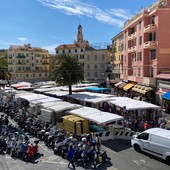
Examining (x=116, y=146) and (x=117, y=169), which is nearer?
(x=117, y=169)

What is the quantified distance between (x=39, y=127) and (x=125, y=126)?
7.72 m

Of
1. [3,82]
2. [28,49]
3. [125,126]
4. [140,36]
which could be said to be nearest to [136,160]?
[125,126]

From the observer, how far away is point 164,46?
36.9 meters

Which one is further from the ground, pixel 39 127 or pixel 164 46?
pixel 164 46

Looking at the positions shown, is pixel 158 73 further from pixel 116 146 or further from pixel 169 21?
pixel 116 146

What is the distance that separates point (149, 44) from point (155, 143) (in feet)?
82.5

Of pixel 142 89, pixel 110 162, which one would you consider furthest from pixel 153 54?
pixel 110 162

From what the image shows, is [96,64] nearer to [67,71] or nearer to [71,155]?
[67,71]

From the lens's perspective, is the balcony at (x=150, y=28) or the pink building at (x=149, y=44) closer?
the pink building at (x=149, y=44)

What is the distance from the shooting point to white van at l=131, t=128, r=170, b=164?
15219mm

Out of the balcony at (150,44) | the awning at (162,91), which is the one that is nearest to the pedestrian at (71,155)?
the awning at (162,91)

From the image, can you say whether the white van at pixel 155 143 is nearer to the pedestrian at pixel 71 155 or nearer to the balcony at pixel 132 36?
the pedestrian at pixel 71 155

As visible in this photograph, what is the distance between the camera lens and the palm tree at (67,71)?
123ft

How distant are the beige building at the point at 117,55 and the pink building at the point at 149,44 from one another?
1040 cm
